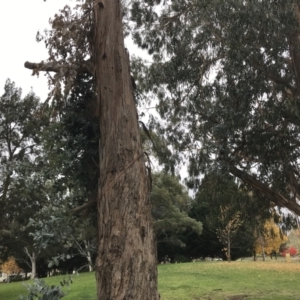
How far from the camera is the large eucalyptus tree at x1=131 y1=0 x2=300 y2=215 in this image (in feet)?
28.3

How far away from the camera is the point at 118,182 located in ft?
16.6

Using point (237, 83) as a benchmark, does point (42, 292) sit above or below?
below

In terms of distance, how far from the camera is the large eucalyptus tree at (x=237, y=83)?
8641 mm

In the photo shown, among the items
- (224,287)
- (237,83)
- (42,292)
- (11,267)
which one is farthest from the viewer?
(11,267)

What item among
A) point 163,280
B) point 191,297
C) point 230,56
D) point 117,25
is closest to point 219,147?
point 230,56

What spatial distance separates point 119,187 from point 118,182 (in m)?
0.06

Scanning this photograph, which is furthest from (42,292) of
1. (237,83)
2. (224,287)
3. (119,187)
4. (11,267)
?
(11,267)

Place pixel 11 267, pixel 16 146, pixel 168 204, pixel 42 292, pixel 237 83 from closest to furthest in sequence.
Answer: pixel 42 292
pixel 237 83
pixel 16 146
pixel 168 204
pixel 11 267

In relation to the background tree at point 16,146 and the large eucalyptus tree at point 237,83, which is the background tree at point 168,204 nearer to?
the background tree at point 16,146

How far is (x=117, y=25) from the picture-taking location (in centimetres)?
601

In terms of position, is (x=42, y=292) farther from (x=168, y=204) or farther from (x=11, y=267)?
(x=11, y=267)

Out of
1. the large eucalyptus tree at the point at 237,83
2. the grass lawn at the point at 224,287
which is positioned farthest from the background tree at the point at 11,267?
the large eucalyptus tree at the point at 237,83

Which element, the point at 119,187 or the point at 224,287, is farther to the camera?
the point at 224,287

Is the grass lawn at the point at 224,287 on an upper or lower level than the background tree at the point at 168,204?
lower
